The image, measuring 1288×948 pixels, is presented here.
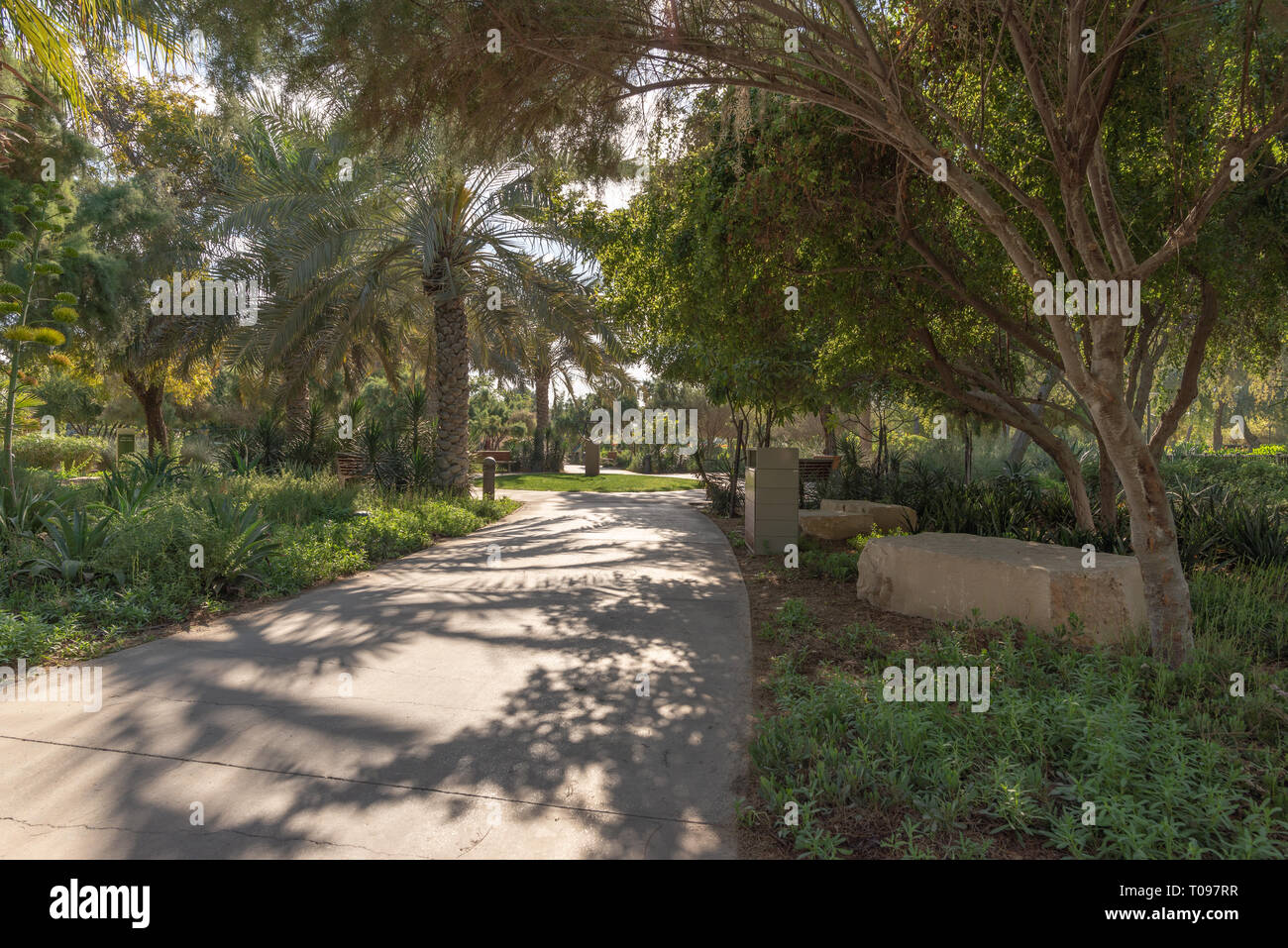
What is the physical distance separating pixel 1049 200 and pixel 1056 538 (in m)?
3.84

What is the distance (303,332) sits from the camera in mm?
14703

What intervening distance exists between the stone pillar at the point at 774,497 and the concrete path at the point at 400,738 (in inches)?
134

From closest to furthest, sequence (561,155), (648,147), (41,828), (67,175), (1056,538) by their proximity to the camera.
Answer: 1. (41,828)
2. (561,155)
3. (648,147)
4. (1056,538)
5. (67,175)

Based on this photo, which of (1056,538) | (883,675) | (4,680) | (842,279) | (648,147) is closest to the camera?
(883,675)

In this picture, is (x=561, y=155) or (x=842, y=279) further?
(x=842, y=279)

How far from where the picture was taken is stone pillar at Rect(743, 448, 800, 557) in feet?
32.2

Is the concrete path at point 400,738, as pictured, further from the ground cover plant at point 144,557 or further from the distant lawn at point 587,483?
the distant lawn at point 587,483

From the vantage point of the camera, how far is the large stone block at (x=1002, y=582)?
5.05 metres

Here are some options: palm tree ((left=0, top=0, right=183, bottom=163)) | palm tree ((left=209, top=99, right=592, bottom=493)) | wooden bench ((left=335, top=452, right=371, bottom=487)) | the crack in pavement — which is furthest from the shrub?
the crack in pavement

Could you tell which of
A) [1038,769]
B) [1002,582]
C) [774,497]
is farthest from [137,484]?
[1038,769]

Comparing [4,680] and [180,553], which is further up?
[180,553]

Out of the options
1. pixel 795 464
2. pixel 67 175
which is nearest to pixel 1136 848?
pixel 795 464

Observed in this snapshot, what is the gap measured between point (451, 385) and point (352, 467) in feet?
10.9
